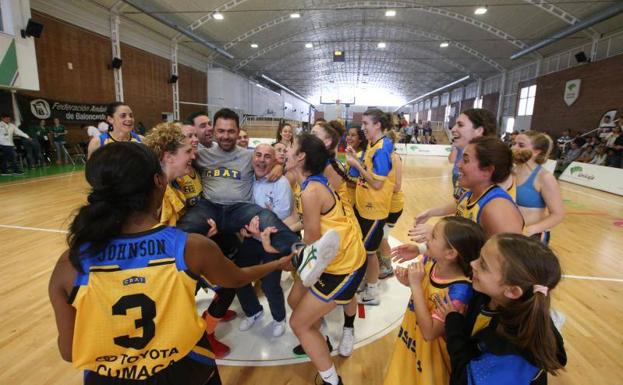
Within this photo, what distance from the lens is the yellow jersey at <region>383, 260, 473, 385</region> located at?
150 cm

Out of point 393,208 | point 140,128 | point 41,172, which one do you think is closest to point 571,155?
point 393,208

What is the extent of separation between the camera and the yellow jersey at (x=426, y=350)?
1.50m

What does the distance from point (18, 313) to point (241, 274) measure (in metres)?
3.11

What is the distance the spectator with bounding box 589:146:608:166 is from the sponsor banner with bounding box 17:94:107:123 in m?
19.4

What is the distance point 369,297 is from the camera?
3379 millimetres

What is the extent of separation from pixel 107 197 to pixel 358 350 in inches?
90.9

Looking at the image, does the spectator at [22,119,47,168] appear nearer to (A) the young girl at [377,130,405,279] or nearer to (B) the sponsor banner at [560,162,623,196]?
(A) the young girl at [377,130,405,279]

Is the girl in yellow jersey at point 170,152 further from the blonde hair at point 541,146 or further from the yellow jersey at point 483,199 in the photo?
the blonde hair at point 541,146

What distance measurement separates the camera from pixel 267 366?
250 cm

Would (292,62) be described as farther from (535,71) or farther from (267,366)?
(267,366)

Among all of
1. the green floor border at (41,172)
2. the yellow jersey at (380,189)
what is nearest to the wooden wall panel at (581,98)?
the yellow jersey at (380,189)

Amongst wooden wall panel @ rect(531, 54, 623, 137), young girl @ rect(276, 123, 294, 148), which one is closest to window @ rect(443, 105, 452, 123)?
wooden wall panel @ rect(531, 54, 623, 137)

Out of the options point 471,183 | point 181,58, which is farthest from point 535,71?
point 471,183

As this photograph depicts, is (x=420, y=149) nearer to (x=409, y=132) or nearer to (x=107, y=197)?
(x=409, y=132)
